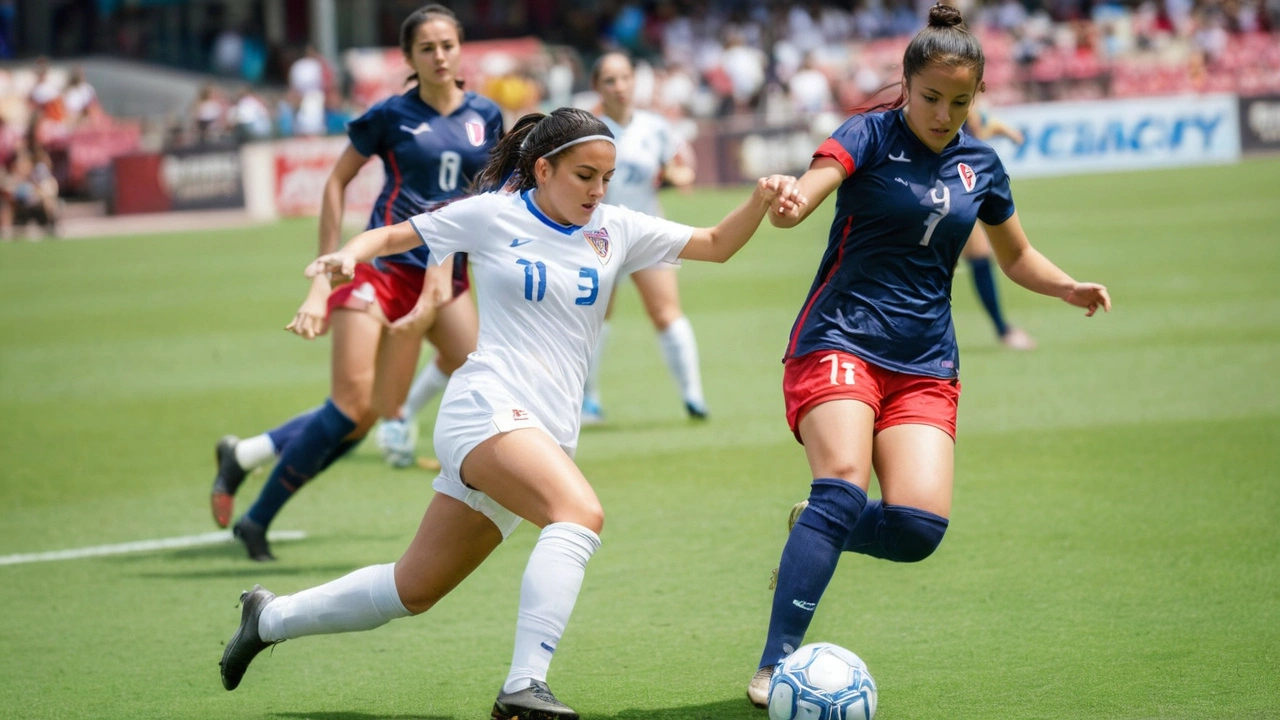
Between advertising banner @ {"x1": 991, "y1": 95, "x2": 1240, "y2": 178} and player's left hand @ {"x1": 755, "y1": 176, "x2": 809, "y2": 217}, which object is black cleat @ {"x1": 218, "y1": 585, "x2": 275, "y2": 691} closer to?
player's left hand @ {"x1": 755, "y1": 176, "x2": 809, "y2": 217}

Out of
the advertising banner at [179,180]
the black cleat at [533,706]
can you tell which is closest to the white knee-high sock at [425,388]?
the black cleat at [533,706]

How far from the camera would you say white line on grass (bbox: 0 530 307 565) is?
7.19 meters

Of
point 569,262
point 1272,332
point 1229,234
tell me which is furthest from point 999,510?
point 1229,234

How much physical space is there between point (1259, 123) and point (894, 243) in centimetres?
2514

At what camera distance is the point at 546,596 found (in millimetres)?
4219

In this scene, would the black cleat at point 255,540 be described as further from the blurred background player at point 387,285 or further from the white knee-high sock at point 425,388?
the white knee-high sock at point 425,388

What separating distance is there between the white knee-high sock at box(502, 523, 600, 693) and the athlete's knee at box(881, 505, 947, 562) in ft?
3.34

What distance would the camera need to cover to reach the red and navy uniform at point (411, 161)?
23.5 feet

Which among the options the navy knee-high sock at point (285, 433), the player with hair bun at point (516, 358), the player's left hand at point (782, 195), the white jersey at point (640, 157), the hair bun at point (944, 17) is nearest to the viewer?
the player with hair bun at point (516, 358)

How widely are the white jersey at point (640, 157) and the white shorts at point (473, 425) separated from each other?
551 centimetres

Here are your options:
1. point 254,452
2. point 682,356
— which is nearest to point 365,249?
point 254,452

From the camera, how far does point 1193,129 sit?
89.2 ft

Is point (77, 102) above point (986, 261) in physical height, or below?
above

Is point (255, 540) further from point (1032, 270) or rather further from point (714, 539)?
point (1032, 270)
